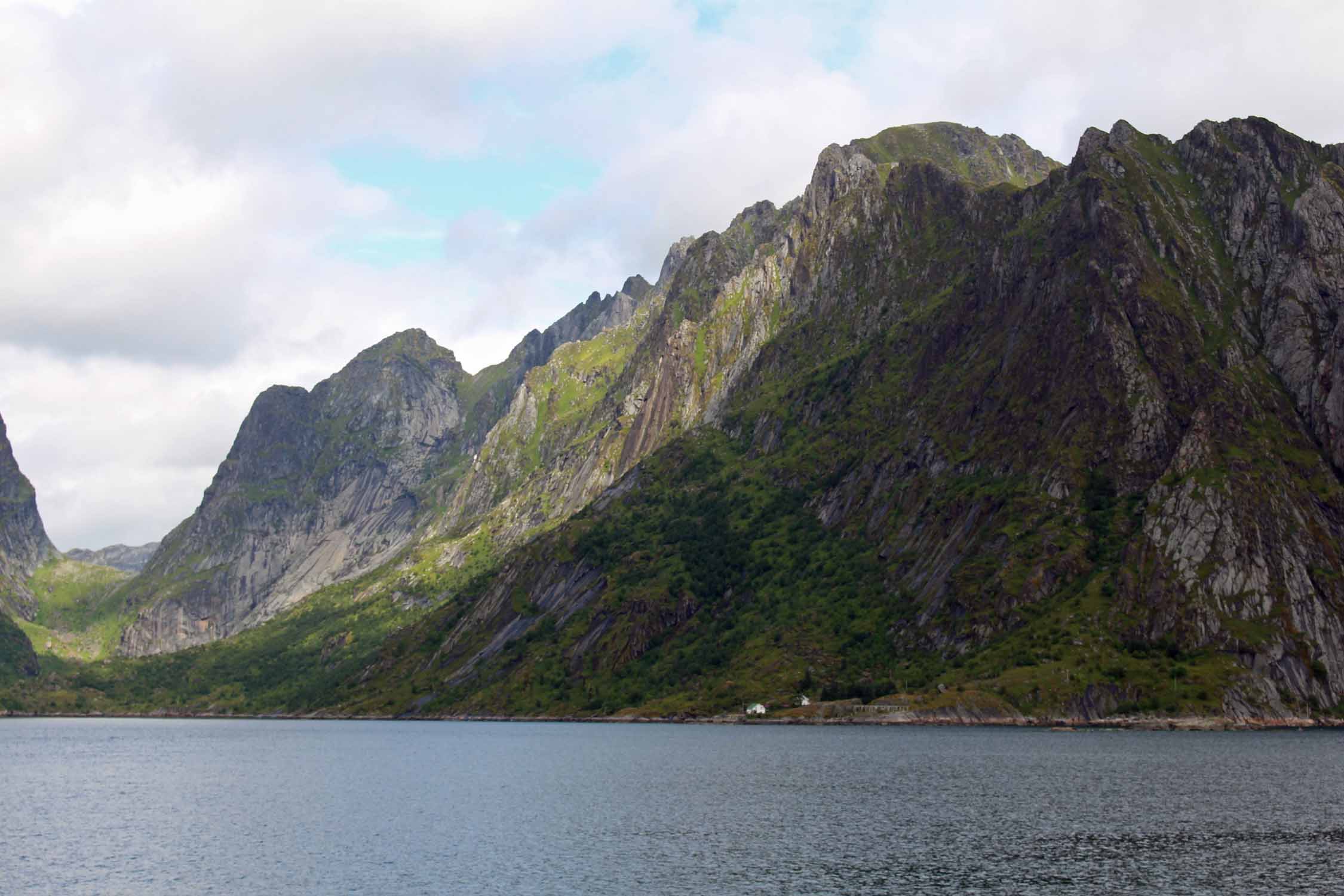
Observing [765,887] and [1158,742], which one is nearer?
[765,887]

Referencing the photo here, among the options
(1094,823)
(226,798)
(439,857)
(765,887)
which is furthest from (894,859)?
(226,798)

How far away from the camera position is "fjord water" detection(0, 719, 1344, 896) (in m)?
92.2

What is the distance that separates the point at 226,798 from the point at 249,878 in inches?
2331

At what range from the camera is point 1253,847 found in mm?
101312

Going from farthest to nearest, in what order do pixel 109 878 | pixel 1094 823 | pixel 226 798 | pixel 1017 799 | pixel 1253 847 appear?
pixel 226 798 < pixel 1017 799 < pixel 1094 823 < pixel 1253 847 < pixel 109 878

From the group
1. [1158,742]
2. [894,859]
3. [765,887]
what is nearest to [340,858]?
[765,887]

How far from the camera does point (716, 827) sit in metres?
118

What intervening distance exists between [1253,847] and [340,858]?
7227 cm

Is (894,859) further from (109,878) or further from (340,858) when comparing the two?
(109,878)

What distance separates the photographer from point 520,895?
88375mm

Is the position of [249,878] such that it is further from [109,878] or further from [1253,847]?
[1253,847]

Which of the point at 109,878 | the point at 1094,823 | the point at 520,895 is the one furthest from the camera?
the point at 1094,823

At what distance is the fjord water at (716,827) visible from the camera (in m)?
92.2

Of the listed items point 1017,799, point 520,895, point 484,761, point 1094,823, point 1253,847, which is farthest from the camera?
point 484,761
